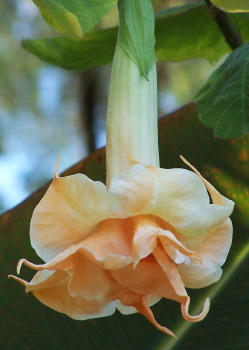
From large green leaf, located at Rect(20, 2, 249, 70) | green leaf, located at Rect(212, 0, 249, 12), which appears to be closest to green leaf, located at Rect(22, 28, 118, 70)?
large green leaf, located at Rect(20, 2, 249, 70)

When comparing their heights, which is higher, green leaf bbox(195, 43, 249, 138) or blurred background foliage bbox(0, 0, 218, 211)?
green leaf bbox(195, 43, 249, 138)

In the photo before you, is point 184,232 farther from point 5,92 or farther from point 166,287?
point 5,92

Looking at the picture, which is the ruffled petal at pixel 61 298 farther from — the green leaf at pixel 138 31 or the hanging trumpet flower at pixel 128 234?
the green leaf at pixel 138 31

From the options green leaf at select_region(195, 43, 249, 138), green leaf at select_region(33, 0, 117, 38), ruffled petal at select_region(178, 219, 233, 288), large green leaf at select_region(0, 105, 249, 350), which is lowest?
large green leaf at select_region(0, 105, 249, 350)

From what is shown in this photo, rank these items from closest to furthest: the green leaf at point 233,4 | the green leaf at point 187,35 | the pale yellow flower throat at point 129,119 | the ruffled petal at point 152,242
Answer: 1. the ruffled petal at point 152,242
2. the pale yellow flower throat at point 129,119
3. the green leaf at point 233,4
4. the green leaf at point 187,35

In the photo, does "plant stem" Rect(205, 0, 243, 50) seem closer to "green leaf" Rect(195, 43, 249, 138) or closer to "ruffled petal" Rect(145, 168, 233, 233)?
"green leaf" Rect(195, 43, 249, 138)

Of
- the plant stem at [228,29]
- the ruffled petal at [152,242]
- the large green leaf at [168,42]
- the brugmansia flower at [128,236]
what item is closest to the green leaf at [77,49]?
the large green leaf at [168,42]

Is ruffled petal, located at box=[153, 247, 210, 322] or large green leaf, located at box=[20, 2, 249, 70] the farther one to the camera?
large green leaf, located at box=[20, 2, 249, 70]
